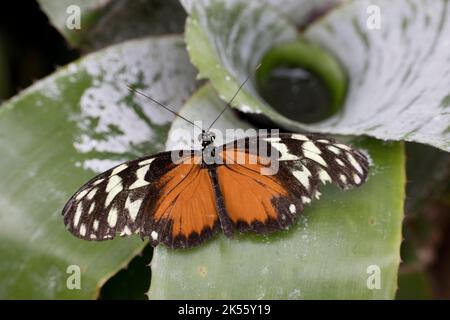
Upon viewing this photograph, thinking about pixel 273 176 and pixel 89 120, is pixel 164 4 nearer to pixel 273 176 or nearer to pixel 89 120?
pixel 89 120

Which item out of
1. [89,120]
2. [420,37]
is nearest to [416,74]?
[420,37]

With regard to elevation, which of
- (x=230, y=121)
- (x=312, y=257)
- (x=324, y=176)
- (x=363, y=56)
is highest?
(x=363, y=56)

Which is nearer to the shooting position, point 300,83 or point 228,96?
point 228,96

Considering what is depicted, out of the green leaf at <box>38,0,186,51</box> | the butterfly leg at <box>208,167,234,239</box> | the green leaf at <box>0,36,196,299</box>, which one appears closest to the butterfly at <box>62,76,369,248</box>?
the butterfly leg at <box>208,167,234,239</box>

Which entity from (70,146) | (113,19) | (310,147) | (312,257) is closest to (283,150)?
(310,147)

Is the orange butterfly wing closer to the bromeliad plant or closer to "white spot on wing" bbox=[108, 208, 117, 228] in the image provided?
the bromeliad plant

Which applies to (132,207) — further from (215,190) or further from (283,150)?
(283,150)
